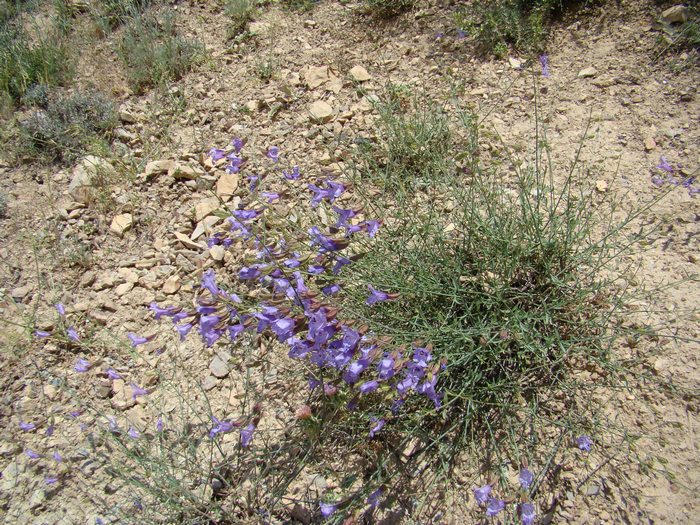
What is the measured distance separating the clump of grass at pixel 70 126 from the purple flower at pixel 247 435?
2.43m

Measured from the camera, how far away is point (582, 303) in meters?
2.13

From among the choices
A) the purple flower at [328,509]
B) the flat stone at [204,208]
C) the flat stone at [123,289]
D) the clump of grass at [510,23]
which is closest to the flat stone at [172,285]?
the flat stone at [123,289]

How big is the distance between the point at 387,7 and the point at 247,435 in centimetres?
332

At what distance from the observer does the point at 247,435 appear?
2.18 metres

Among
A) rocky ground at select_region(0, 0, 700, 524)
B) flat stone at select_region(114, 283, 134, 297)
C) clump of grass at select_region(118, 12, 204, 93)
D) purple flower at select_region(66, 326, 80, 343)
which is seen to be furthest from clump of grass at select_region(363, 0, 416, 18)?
purple flower at select_region(66, 326, 80, 343)

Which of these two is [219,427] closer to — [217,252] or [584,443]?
[217,252]

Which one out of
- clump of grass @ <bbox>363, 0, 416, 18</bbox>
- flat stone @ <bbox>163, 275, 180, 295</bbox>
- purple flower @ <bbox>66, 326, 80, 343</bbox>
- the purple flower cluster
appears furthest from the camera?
clump of grass @ <bbox>363, 0, 416, 18</bbox>

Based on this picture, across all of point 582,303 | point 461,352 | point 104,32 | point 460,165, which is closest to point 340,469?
point 461,352

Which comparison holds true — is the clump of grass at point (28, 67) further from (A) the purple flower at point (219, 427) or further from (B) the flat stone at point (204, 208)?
(A) the purple flower at point (219, 427)

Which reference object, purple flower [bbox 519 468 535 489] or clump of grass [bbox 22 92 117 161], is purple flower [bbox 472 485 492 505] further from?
clump of grass [bbox 22 92 117 161]

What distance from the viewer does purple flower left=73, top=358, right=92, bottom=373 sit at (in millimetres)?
2506

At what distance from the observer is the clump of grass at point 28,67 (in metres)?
4.00

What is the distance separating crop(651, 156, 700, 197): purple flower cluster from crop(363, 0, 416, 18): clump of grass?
2233 mm

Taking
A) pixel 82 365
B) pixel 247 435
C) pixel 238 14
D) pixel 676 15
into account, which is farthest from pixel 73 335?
pixel 676 15
